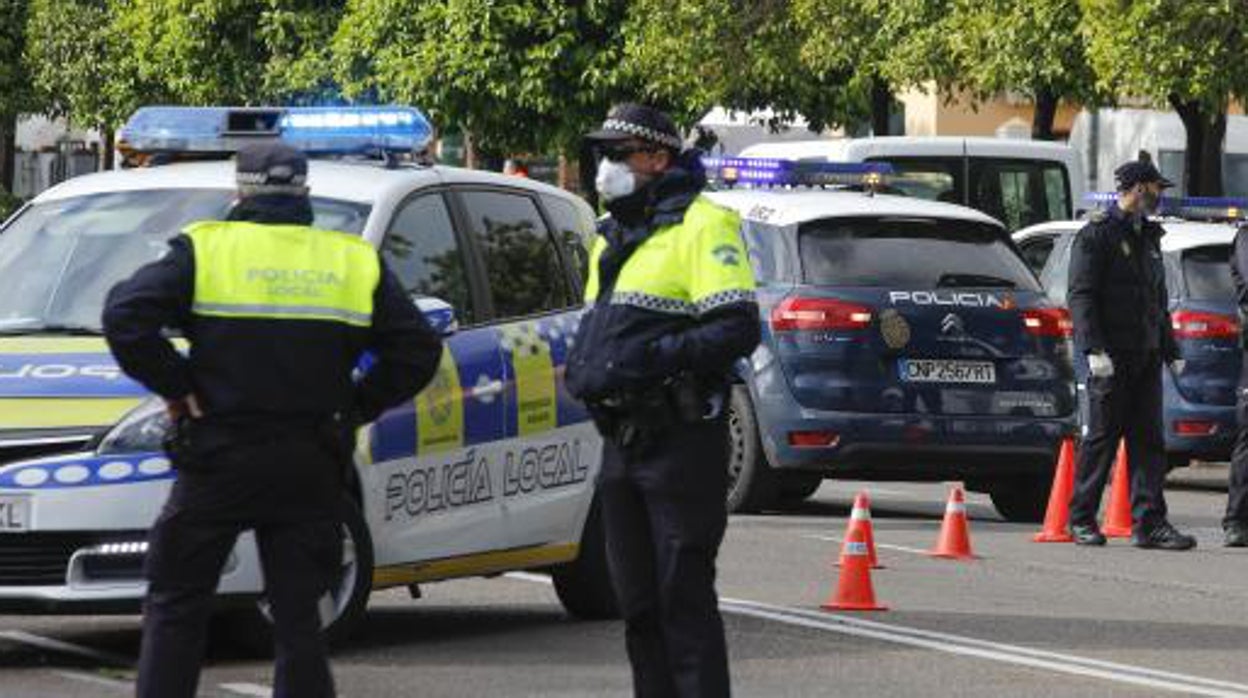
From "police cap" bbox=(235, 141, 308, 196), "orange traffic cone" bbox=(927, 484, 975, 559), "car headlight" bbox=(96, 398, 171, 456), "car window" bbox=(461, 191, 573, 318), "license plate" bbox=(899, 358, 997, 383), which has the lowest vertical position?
"orange traffic cone" bbox=(927, 484, 975, 559)

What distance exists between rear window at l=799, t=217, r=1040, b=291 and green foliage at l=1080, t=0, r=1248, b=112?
10276 mm

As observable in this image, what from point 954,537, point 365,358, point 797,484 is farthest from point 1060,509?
point 365,358

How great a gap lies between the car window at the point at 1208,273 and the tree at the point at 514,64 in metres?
14.4

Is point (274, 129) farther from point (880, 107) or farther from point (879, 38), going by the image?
point (880, 107)

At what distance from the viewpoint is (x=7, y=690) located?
1042cm

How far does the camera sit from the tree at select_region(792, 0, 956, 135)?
3381 centimetres

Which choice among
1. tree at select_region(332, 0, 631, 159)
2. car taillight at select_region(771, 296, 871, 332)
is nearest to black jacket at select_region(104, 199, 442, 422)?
car taillight at select_region(771, 296, 871, 332)

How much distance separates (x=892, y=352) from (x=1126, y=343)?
1.37 m

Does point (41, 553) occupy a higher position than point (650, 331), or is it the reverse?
point (650, 331)

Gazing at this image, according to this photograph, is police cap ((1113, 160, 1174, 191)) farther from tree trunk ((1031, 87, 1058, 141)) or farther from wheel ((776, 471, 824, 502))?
tree trunk ((1031, 87, 1058, 141))

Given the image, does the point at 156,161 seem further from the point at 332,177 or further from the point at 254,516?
the point at 254,516

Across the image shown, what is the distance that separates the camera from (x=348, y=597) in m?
11.0

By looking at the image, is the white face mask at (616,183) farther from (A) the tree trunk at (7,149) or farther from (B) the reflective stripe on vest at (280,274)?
(A) the tree trunk at (7,149)

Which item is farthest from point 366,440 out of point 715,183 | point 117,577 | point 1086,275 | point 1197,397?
point 1197,397
